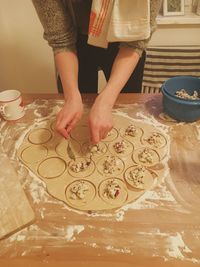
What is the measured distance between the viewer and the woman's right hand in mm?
782

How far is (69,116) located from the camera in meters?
0.79

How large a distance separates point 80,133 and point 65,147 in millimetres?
72

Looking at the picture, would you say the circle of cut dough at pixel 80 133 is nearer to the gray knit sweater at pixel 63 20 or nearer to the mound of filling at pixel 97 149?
the mound of filling at pixel 97 149

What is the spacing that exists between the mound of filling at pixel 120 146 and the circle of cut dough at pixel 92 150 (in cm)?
3

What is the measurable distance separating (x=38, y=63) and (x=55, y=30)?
779mm

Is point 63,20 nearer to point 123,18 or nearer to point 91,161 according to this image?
point 123,18

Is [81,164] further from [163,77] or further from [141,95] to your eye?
[163,77]

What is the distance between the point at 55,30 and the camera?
849 millimetres

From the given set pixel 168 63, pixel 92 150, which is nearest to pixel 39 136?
pixel 92 150

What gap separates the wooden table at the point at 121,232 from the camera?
58 cm

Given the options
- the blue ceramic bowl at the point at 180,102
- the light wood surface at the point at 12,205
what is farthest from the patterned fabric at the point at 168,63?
the light wood surface at the point at 12,205

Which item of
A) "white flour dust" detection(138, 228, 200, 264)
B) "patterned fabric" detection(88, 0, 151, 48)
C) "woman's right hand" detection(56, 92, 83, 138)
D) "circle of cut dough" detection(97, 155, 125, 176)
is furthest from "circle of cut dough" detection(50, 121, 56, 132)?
"white flour dust" detection(138, 228, 200, 264)

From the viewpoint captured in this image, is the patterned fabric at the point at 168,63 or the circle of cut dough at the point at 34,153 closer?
the circle of cut dough at the point at 34,153

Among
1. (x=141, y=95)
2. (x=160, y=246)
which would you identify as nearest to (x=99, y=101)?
(x=141, y=95)
